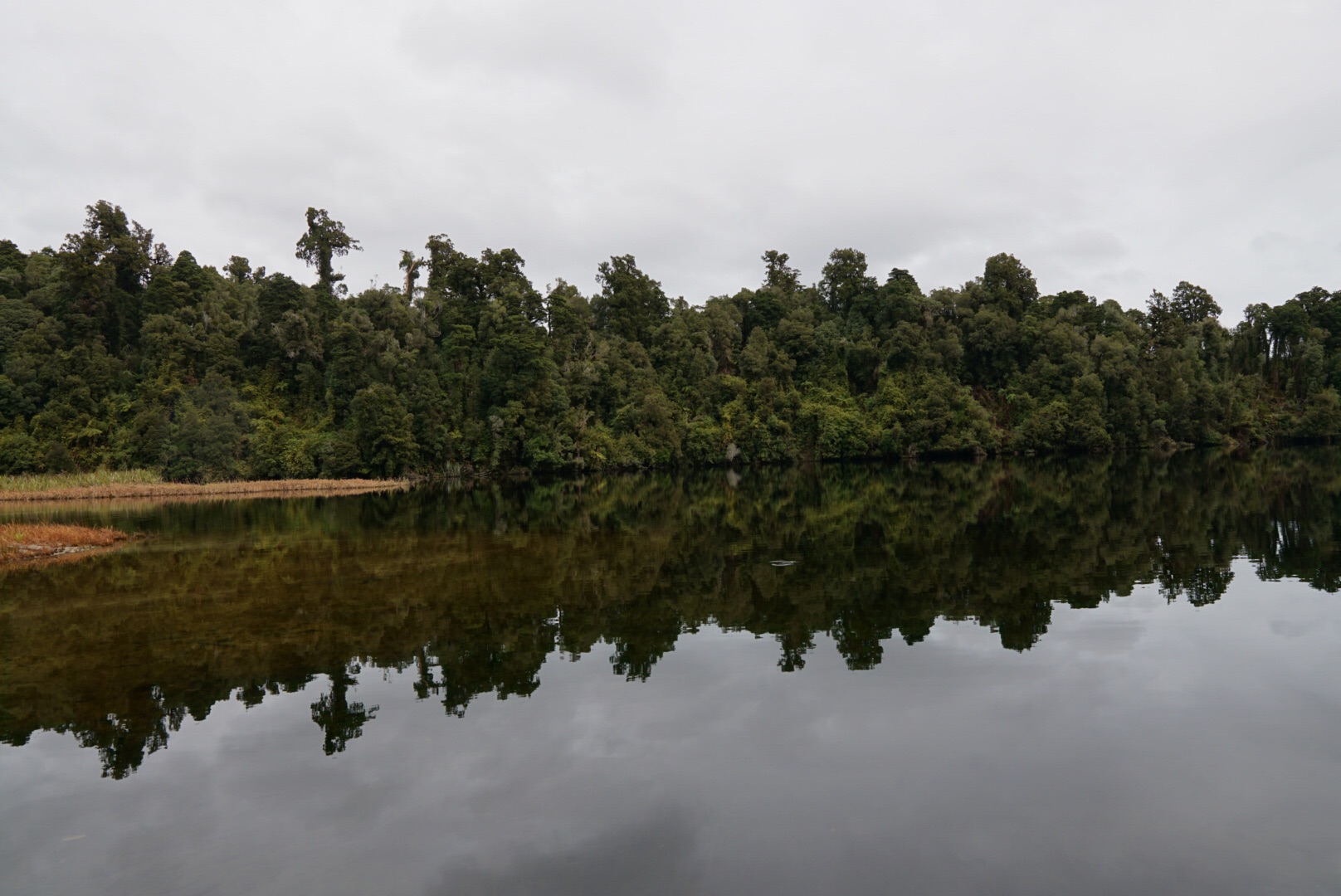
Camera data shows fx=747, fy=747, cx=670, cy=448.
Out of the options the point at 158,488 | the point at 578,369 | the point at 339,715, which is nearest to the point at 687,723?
the point at 339,715

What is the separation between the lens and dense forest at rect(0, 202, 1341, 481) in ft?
208

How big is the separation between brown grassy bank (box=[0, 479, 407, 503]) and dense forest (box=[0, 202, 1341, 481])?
4.91 m

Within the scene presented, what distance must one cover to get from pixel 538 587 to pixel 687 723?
27.3 ft

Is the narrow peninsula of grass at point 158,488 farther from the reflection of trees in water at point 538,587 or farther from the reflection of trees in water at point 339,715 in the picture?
the reflection of trees in water at point 339,715

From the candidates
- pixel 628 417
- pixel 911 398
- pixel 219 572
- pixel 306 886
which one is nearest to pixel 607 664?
pixel 306 886

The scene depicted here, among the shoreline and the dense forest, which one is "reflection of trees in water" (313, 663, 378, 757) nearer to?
the shoreline

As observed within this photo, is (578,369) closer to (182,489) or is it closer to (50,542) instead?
(182,489)

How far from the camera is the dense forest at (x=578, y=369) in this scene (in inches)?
2495

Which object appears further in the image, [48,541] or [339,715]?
[48,541]

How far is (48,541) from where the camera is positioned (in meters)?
24.2

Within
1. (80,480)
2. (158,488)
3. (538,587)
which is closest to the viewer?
(538,587)

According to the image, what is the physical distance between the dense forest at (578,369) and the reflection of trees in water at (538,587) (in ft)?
109

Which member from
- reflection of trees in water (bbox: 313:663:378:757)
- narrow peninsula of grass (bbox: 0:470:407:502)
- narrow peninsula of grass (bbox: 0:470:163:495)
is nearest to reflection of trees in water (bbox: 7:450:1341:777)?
reflection of trees in water (bbox: 313:663:378:757)

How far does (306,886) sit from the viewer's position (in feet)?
20.0
